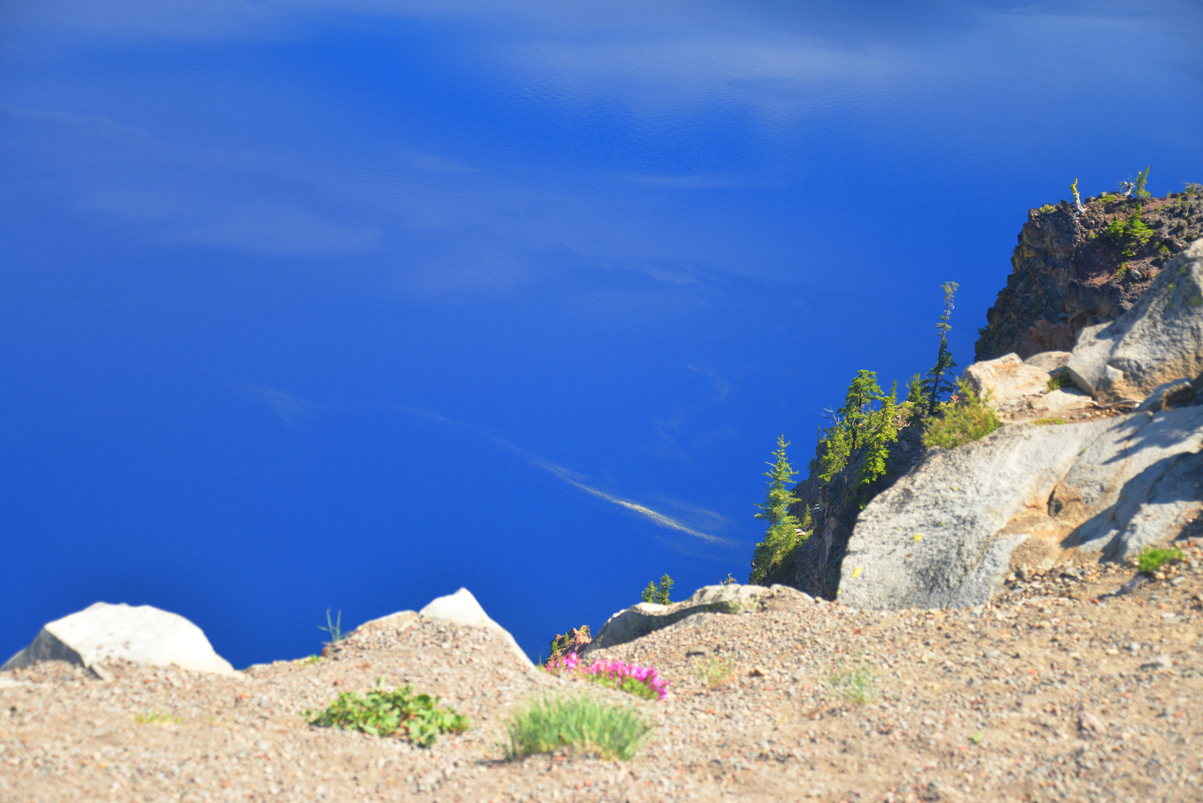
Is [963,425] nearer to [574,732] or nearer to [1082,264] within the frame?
[574,732]

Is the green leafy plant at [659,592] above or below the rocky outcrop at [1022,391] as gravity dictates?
above

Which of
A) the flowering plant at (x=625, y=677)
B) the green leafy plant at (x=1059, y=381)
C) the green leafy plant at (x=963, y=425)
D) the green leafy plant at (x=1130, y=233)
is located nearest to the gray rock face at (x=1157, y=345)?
the green leafy plant at (x=1059, y=381)

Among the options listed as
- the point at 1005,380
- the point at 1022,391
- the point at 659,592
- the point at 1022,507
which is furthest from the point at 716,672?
the point at 659,592

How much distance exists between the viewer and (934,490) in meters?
12.2

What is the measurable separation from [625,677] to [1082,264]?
800 inches

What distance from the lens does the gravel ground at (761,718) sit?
6254 mm

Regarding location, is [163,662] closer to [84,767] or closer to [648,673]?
[84,767]

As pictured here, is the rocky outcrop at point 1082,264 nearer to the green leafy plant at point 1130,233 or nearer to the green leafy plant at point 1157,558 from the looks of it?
the green leafy plant at point 1130,233

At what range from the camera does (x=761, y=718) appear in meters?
8.17

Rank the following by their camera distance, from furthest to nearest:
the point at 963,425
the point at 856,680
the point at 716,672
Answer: the point at 963,425 → the point at 716,672 → the point at 856,680

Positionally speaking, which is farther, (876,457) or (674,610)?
(876,457)

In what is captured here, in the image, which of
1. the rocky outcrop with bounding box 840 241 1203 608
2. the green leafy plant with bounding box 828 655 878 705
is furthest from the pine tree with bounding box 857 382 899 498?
the green leafy plant with bounding box 828 655 878 705

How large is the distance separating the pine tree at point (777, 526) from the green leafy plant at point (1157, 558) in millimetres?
17632

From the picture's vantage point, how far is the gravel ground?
6.25m
